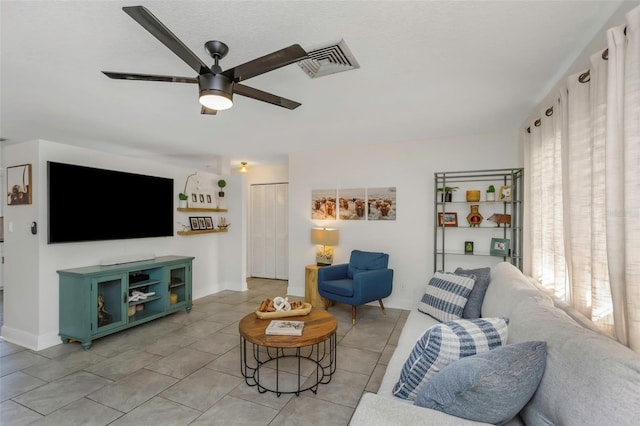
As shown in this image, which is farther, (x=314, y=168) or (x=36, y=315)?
(x=314, y=168)

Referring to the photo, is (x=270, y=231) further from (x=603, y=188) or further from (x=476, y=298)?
(x=603, y=188)

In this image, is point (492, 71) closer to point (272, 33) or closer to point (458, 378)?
point (272, 33)

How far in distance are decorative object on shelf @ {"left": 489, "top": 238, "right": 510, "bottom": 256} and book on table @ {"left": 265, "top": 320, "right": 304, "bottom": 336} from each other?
9.03 feet

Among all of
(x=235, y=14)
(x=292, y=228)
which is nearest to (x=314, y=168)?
(x=292, y=228)

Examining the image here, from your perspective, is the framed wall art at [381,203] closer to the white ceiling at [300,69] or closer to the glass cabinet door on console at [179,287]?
the white ceiling at [300,69]

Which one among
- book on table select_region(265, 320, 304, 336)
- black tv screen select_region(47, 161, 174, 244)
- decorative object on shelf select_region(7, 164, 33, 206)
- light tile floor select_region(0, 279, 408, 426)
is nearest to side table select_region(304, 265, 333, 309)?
light tile floor select_region(0, 279, 408, 426)

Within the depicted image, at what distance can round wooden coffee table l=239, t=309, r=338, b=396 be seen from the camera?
2.14m

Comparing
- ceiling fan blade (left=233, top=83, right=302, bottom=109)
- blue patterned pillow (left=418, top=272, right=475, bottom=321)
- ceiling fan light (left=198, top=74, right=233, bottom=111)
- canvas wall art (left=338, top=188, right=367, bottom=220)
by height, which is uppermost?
ceiling fan blade (left=233, top=83, right=302, bottom=109)

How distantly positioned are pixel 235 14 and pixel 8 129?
13.1 ft

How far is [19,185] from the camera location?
10.4 feet

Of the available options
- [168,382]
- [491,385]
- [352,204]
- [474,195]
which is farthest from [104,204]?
[474,195]

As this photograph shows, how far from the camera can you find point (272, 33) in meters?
1.78

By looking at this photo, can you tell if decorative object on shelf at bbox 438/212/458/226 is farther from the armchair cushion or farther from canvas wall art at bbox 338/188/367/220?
the armchair cushion

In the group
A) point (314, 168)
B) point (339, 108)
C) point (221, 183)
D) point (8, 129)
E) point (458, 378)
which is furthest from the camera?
point (221, 183)
